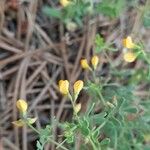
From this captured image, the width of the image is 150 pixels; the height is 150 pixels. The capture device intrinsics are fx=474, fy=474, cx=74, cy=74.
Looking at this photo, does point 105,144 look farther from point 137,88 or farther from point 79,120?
point 137,88

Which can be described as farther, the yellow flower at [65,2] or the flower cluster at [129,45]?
the yellow flower at [65,2]

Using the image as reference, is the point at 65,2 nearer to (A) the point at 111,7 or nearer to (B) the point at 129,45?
(A) the point at 111,7

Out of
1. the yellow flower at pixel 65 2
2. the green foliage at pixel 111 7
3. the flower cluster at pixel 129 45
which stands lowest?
the flower cluster at pixel 129 45

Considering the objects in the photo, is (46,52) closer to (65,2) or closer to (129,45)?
(65,2)

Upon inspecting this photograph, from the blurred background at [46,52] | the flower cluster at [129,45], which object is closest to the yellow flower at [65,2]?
the blurred background at [46,52]

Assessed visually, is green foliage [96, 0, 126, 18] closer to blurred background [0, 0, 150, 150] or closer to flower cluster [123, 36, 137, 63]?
blurred background [0, 0, 150, 150]

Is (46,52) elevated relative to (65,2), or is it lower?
lower

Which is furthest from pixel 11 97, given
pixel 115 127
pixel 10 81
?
pixel 115 127

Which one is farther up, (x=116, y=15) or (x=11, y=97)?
(x=116, y=15)

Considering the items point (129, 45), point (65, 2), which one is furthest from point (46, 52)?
point (129, 45)

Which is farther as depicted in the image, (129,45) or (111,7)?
(111,7)

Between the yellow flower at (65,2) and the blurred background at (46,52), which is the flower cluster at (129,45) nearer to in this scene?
the blurred background at (46,52)
